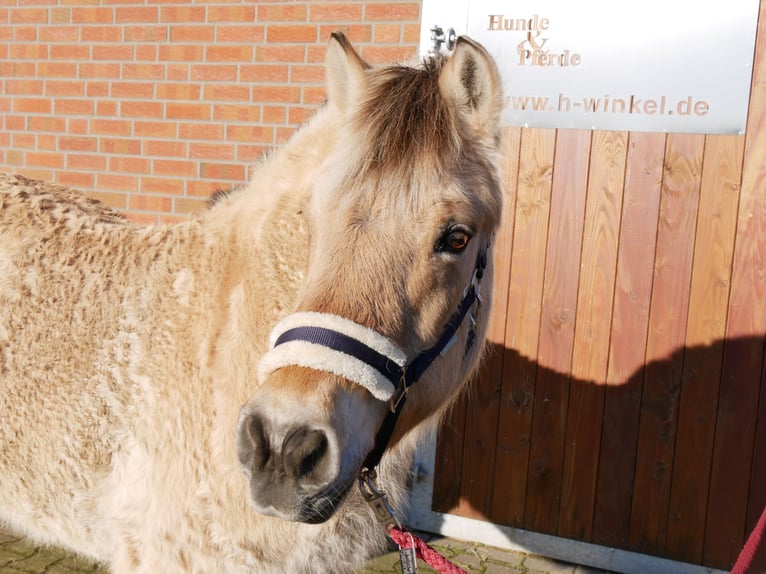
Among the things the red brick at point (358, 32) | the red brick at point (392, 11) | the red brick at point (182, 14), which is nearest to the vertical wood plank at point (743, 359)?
the red brick at point (392, 11)

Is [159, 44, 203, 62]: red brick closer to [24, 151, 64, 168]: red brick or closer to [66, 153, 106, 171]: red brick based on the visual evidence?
[66, 153, 106, 171]: red brick

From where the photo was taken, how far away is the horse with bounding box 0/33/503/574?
156cm

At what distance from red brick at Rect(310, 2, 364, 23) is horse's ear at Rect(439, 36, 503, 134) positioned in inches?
82.7

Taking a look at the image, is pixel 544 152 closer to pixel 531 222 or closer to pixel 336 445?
pixel 531 222

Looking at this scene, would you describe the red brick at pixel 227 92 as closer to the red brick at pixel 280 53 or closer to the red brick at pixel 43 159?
the red brick at pixel 280 53

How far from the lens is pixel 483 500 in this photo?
3.84m

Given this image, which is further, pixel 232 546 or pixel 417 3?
pixel 417 3

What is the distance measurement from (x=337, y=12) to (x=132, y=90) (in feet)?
5.16

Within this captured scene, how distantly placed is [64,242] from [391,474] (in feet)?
5.11

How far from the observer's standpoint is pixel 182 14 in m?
4.20

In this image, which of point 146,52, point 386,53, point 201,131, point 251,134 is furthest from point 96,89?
point 386,53

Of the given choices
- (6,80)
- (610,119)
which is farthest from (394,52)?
(6,80)

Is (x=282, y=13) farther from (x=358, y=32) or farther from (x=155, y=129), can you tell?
(x=155, y=129)

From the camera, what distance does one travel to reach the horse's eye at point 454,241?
1760 millimetres
